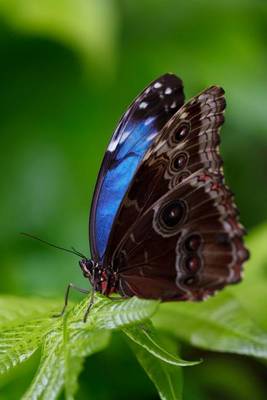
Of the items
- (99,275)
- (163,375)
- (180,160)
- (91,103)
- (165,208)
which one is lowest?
(163,375)

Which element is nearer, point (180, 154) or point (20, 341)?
point (20, 341)

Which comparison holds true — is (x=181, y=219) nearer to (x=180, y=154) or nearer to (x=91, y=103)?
(x=180, y=154)

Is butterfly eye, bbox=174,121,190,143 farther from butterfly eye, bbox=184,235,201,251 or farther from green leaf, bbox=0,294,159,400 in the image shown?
green leaf, bbox=0,294,159,400

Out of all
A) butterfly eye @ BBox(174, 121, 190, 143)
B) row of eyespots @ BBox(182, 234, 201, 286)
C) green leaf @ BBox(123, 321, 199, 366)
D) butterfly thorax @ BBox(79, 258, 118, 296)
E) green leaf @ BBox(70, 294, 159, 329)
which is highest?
butterfly eye @ BBox(174, 121, 190, 143)

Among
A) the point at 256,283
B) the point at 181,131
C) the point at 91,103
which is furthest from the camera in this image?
the point at 91,103

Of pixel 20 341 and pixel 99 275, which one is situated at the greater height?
pixel 99 275

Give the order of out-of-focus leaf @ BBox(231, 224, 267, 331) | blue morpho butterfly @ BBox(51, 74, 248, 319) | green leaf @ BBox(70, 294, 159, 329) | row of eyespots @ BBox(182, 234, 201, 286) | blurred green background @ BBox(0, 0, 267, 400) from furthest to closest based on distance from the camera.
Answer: blurred green background @ BBox(0, 0, 267, 400) < out-of-focus leaf @ BBox(231, 224, 267, 331) < row of eyespots @ BBox(182, 234, 201, 286) < blue morpho butterfly @ BBox(51, 74, 248, 319) < green leaf @ BBox(70, 294, 159, 329)

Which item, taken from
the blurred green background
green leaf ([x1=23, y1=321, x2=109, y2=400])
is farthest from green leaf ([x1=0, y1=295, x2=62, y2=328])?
the blurred green background

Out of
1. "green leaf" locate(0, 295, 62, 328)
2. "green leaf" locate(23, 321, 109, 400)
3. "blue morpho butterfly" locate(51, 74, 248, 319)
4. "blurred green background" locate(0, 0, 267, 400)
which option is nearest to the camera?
"green leaf" locate(23, 321, 109, 400)

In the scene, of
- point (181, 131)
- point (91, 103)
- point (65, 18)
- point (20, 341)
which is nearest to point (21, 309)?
point (20, 341)
